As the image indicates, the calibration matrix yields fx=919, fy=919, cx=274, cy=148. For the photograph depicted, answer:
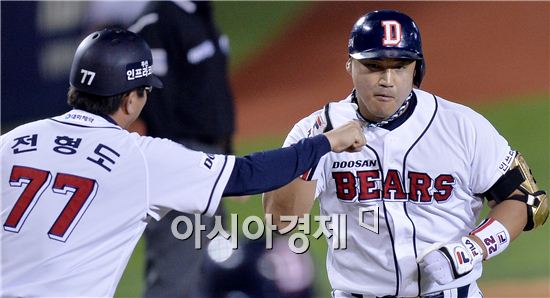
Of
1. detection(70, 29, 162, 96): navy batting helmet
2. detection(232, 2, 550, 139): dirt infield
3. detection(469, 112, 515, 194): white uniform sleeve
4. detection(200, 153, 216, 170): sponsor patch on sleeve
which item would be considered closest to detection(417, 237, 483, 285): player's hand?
detection(469, 112, 515, 194): white uniform sleeve

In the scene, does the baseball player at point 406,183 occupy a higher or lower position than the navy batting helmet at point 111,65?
lower

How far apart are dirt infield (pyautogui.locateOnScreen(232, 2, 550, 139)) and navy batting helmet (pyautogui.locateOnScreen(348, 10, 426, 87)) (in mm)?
2631

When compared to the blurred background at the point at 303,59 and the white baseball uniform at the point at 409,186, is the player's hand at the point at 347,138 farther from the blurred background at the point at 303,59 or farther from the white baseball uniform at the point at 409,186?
the blurred background at the point at 303,59

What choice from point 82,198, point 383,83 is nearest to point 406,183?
point 383,83

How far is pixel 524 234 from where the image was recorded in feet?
17.6

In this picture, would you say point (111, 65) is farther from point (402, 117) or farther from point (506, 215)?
point (506, 215)

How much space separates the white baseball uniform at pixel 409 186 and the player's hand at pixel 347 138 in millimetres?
188

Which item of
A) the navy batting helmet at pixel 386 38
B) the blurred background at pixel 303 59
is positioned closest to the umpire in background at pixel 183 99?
the blurred background at pixel 303 59

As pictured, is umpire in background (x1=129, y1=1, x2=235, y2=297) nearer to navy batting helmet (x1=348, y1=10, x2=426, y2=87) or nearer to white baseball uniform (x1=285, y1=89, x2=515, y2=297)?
white baseball uniform (x1=285, y1=89, x2=515, y2=297)

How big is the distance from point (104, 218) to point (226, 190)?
366 millimetres

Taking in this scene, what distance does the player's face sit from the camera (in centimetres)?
294

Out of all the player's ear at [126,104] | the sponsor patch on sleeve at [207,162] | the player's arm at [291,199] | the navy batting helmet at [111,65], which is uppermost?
the navy batting helmet at [111,65]

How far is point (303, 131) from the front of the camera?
9.98ft

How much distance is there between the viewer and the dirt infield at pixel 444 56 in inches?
222
